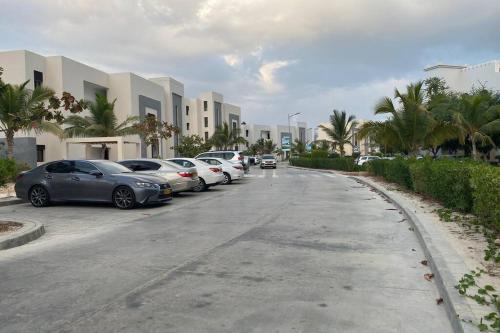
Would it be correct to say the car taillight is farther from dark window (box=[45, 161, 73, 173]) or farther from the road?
the road

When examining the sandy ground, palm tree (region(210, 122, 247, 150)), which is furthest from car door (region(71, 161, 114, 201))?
palm tree (region(210, 122, 247, 150))

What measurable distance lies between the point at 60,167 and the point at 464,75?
5263cm

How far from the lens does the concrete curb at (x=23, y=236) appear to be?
8273 millimetres

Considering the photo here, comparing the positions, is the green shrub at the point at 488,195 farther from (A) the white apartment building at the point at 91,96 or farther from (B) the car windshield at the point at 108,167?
(A) the white apartment building at the point at 91,96

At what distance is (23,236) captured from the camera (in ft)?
28.7

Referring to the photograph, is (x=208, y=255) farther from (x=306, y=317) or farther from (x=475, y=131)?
(x=475, y=131)

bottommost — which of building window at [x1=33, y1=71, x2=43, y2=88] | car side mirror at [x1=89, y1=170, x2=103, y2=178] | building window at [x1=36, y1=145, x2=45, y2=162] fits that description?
car side mirror at [x1=89, y1=170, x2=103, y2=178]

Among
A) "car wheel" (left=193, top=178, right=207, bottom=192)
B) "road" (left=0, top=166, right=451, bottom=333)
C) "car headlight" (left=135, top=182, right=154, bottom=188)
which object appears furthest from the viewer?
"car wheel" (left=193, top=178, right=207, bottom=192)

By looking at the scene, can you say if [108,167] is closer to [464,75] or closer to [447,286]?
[447,286]

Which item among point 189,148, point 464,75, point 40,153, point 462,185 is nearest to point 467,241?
point 462,185

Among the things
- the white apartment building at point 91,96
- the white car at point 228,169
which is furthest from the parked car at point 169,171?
the white apartment building at point 91,96

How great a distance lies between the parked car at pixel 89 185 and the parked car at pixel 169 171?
1.88 metres

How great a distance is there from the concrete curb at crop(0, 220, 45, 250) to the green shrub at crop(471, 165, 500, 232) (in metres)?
7.82

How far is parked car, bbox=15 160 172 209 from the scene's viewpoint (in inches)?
530
